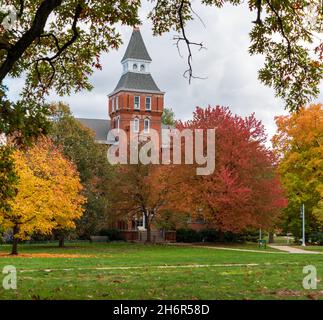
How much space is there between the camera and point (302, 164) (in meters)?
48.0

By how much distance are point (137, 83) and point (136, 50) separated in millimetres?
4388

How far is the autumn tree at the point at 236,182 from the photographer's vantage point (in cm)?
3962

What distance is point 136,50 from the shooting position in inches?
2776

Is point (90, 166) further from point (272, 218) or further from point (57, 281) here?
point (57, 281)

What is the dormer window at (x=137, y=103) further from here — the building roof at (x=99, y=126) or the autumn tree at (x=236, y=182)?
the autumn tree at (x=236, y=182)

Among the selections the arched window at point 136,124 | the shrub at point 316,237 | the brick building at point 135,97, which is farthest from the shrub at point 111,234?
the shrub at point 316,237

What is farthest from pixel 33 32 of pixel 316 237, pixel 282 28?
pixel 316 237

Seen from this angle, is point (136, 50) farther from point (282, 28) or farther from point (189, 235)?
point (282, 28)

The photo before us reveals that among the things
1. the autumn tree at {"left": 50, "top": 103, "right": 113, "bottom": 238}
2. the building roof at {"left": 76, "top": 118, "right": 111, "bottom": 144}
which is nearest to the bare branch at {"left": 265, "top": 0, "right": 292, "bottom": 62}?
the autumn tree at {"left": 50, "top": 103, "right": 113, "bottom": 238}

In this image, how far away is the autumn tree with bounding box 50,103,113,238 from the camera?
4422cm

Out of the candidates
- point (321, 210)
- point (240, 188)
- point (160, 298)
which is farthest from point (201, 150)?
point (160, 298)

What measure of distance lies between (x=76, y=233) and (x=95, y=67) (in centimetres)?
3153

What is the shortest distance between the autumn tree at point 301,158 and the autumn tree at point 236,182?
19.2ft

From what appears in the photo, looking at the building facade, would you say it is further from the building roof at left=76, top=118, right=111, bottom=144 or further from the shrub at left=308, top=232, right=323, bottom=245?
the shrub at left=308, top=232, right=323, bottom=245
